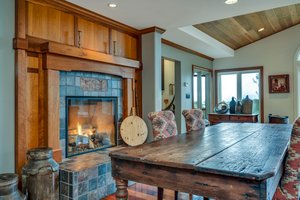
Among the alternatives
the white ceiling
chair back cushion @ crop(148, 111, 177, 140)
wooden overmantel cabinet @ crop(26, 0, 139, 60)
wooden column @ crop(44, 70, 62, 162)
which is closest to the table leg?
chair back cushion @ crop(148, 111, 177, 140)

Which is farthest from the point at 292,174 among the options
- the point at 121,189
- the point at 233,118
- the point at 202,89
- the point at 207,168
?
the point at 202,89

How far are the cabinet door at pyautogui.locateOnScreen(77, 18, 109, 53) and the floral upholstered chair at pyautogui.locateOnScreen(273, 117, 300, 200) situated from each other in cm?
270

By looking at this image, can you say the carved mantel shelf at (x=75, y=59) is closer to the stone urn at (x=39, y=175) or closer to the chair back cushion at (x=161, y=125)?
the stone urn at (x=39, y=175)

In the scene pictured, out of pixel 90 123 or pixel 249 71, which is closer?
pixel 90 123

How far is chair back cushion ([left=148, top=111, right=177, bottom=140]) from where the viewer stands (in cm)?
255

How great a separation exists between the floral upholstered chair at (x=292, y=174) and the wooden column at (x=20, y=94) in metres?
2.44

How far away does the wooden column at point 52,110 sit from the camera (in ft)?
8.79

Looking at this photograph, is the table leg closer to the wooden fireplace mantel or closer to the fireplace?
the fireplace

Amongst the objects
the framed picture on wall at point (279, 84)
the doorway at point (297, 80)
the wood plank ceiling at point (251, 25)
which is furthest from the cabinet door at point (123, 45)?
the doorway at point (297, 80)

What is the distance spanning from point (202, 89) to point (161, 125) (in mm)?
4371

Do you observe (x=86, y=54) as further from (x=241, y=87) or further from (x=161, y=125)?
(x=241, y=87)

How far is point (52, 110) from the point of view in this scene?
2.72 m

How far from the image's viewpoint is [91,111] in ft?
11.5

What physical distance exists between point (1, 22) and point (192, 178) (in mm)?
2432
